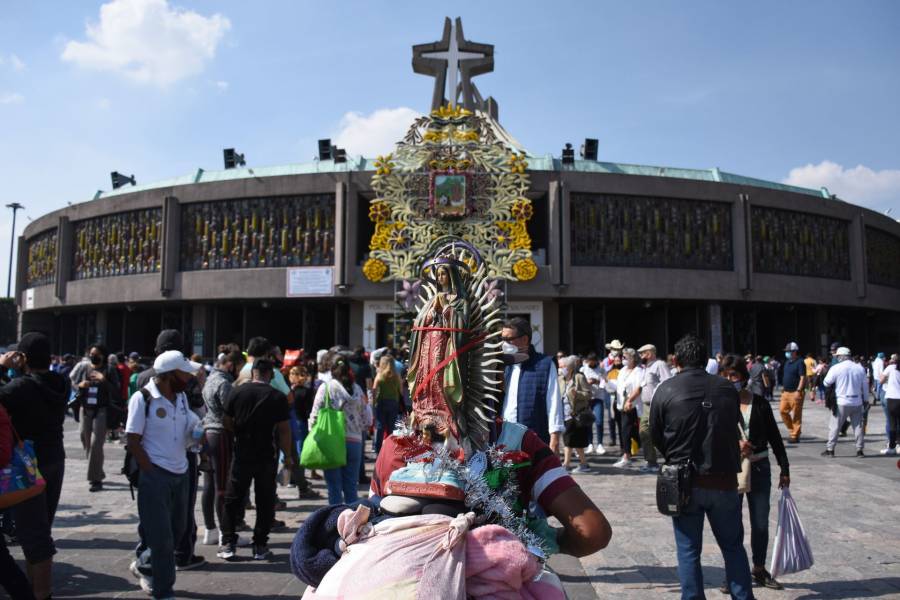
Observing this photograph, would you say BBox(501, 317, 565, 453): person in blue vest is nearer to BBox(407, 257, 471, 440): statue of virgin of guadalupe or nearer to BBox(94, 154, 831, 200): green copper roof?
BBox(407, 257, 471, 440): statue of virgin of guadalupe

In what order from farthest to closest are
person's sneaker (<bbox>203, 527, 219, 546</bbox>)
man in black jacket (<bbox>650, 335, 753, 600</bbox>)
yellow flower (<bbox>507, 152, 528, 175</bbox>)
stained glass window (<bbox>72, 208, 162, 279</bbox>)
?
1. stained glass window (<bbox>72, 208, 162, 279</bbox>)
2. yellow flower (<bbox>507, 152, 528, 175</bbox>)
3. person's sneaker (<bbox>203, 527, 219, 546</bbox>)
4. man in black jacket (<bbox>650, 335, 753, 600</bbox>)

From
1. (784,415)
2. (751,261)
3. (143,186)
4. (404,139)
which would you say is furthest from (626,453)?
(143,186)

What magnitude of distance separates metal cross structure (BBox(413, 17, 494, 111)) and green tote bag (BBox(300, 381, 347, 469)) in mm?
23883

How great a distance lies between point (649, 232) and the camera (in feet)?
89.9

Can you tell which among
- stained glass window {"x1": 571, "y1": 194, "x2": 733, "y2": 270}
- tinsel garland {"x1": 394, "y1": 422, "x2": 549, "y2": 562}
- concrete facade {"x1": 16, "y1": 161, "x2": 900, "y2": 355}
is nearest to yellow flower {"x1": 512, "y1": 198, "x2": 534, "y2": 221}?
concrete facade {"x1": 16, "y1": 161, "x2": 900, "y2": 355}

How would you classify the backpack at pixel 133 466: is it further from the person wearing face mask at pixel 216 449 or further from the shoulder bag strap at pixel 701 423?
the shoulder bag strap at pixel 701 423

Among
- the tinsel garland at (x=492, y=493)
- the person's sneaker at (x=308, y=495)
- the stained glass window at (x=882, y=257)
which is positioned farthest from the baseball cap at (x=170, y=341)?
the stained glass window at (x=882, y=257)

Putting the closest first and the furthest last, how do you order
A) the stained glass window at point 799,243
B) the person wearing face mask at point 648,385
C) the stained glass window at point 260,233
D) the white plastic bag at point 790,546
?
the white plastic bag at point 790,546 < the person wearing face mask at point 648,385 < the stained glass window at point 260,233 < the stained glass window at point 799,243

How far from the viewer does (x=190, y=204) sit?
94.2 feet

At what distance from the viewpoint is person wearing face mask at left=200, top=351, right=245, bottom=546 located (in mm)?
6395

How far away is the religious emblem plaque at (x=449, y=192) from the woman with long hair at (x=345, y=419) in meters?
17.6

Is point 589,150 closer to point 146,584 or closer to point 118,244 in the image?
point 118,244

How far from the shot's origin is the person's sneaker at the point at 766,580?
5203mm

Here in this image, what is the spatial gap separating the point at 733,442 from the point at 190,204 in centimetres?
2808
